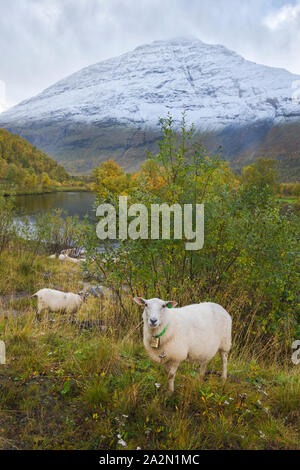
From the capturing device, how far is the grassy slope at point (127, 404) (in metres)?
3.05

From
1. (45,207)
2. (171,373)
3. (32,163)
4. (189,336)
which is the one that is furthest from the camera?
(32,163)

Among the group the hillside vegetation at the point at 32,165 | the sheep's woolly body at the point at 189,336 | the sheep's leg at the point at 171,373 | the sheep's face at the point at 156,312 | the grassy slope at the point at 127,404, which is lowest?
the grassy slope at the point at 127,404

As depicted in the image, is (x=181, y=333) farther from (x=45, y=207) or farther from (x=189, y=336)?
(x=45, y=207)

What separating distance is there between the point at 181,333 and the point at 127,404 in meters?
1.05

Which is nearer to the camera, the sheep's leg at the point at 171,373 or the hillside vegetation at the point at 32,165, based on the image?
the sheep's leg at the point at 171,373

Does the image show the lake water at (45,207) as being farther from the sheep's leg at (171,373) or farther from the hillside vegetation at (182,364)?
the sheep's leg at (171,373)

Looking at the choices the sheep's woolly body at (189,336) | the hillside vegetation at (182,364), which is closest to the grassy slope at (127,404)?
the hillside vegetation at (182,364)

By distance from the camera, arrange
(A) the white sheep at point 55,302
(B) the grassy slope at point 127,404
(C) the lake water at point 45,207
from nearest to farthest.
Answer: (B) the grassy slope at point 127,404, (A) the white sheep at point 55,302, (C) the lake water at point 45,207

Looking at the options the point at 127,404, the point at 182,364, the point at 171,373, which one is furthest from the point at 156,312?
the point at 182,364

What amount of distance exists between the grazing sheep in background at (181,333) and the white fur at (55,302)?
18.3 ft

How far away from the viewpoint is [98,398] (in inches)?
136

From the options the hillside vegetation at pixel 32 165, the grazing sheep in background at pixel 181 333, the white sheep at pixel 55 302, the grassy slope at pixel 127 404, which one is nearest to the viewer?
the grassy slope at pixel 127 404

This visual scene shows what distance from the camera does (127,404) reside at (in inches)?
131
